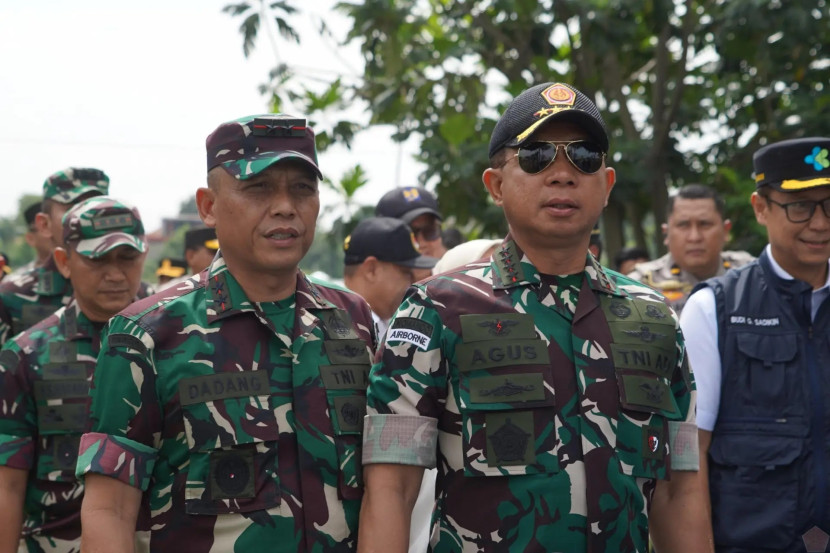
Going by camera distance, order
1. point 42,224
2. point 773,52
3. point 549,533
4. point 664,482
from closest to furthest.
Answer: point 549,533
point 664,482
point 42,224
point 773,52

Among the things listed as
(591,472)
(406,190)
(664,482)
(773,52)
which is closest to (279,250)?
(591,472)

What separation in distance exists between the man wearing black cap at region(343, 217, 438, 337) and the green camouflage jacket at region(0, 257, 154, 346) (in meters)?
1.37

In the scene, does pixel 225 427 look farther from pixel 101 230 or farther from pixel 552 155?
pixel 101 230

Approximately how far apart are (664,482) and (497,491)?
637mm

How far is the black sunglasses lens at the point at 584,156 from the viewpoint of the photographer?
2896 mm

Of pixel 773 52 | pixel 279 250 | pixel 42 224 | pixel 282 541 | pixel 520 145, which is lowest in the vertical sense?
pixel 282 541

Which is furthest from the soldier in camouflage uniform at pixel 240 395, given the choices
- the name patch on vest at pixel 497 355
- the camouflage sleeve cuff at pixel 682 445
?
the camouflage sleeve cuff at pixel 682 445

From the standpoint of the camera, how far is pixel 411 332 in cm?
282

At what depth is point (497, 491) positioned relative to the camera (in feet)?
9.02

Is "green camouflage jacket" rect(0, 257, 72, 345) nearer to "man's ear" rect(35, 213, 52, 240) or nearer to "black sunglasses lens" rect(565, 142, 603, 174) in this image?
"man's ear" rect(35, 213, 52, 240)

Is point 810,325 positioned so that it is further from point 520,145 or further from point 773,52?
point 773,52

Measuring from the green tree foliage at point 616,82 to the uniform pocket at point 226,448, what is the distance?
25.6 ft

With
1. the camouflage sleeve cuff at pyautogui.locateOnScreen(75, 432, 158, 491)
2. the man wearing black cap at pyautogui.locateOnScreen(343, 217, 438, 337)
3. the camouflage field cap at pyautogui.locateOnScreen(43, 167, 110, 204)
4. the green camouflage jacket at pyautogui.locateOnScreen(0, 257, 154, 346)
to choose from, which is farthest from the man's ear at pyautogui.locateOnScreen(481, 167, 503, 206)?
the camouflage field cap at pyautogui.locateOnScreen(43, 167, 110, 204)

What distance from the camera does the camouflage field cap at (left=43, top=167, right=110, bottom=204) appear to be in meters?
6.78
